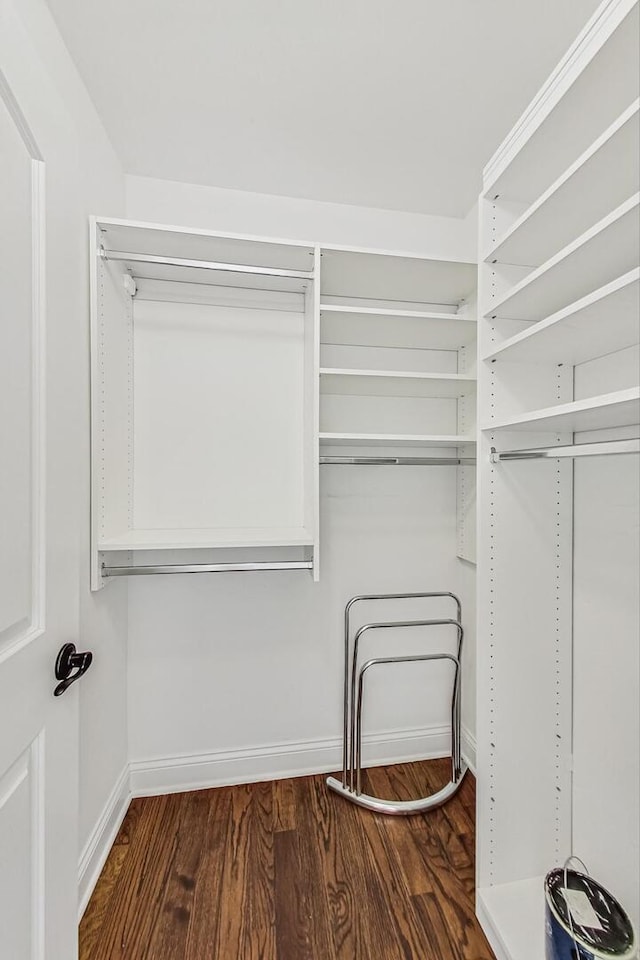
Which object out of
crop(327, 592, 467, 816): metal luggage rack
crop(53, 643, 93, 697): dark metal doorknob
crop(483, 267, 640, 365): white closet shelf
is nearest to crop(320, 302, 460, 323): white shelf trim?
crop(483, 267, 640, 365): white closet shelf

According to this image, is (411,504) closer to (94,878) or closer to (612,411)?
(612,411)

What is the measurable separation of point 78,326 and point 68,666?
73 cm

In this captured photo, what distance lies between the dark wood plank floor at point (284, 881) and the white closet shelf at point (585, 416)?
1496 mm

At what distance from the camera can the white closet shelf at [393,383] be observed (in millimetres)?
1640

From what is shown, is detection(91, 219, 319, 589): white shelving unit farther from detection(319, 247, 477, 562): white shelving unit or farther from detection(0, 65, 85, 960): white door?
detection(0, 65, 85, 960): white door

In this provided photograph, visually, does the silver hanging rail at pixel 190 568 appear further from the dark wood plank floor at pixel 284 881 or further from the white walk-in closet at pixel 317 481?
the dark wood plank floor at pixel 284 881

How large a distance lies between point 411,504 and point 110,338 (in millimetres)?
1422

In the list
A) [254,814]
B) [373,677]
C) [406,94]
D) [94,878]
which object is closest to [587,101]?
[406,94]

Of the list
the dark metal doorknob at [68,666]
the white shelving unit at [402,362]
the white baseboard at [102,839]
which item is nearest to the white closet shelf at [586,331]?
the white shelving unit at [402,362]

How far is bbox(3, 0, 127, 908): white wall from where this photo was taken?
0.83 m

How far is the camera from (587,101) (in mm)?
984

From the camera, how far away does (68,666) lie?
2.79ft

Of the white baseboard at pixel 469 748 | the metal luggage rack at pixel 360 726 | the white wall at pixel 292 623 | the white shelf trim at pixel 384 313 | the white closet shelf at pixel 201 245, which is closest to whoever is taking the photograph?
the white closet shelf at pixel 201 245

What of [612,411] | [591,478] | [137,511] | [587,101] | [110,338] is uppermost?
[587,101]
